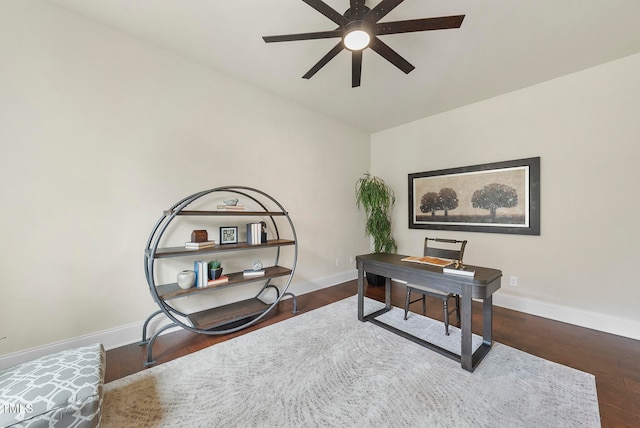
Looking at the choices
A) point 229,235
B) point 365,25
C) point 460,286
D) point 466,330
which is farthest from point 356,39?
point 466,330

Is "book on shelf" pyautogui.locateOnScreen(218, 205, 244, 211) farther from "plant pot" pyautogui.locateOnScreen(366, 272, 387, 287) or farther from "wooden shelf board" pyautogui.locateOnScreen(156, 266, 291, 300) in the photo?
"plant pot" pyautogui.locateOnScreen(366, 272, 387, 287)

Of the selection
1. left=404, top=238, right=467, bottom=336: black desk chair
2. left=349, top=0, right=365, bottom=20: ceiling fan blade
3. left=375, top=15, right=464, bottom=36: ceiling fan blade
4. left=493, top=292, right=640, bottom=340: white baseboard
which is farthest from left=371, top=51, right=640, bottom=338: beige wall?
left=349, top=0, right=365, bottom=20: ceiling fan blade

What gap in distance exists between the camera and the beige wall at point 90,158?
70.0 inches

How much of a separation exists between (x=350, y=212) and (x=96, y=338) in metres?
3.56

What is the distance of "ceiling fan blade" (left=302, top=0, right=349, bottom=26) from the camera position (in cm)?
139

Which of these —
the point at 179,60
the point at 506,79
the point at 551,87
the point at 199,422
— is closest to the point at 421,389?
the point at 199,422

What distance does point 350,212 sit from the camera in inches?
168

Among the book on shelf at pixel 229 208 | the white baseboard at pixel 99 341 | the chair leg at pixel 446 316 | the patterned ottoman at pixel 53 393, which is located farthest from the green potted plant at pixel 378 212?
the patterned ottoman at pixel 53 393

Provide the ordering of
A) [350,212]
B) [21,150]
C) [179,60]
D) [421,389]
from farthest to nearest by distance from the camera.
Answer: [350,212] → [179,60] → [21,150] → [421,389]

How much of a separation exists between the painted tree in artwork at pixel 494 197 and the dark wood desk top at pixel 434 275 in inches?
55.8

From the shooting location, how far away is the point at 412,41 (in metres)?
2.14

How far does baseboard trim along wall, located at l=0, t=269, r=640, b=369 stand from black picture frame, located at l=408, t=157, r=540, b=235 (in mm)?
900

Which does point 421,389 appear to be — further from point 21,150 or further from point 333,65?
point 21,150

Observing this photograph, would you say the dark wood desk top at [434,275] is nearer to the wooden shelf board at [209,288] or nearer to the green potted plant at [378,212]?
the wooden shelf board at [209,288]
